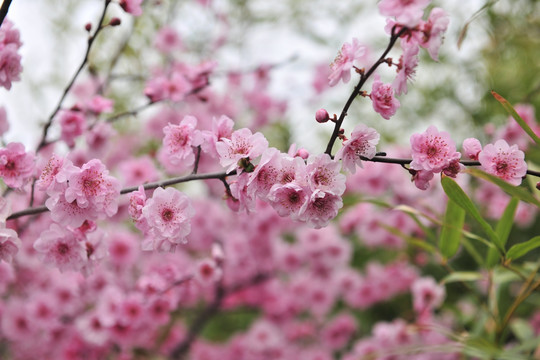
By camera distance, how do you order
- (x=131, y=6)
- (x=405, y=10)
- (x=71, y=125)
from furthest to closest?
1. (x=71, y=125)
2. (x=131, y=6)
3. (x=405, y=10)

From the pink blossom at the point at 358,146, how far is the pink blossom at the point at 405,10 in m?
0.16

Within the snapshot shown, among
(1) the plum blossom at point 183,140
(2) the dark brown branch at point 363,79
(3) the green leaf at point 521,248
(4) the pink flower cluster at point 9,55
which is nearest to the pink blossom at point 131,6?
(4) the pink flower cluster at point 9,55

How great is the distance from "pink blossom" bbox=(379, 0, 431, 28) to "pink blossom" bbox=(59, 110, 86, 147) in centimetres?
93

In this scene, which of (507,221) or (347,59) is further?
(507,221)

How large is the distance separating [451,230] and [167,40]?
1.66 metres

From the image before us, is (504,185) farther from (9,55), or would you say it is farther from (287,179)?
(9,55)

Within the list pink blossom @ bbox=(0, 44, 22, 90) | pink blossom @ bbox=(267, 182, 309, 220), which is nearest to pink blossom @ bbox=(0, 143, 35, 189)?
pink blossom @ bbox=(0, 44, 22, 90)

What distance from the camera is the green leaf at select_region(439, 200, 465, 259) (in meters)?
1.04

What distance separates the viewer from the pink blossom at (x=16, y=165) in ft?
2.70

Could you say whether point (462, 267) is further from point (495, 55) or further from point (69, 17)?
point (69, 17)

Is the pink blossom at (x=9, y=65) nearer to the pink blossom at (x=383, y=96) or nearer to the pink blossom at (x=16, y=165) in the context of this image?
the pink blossom at (x=16, y=165)

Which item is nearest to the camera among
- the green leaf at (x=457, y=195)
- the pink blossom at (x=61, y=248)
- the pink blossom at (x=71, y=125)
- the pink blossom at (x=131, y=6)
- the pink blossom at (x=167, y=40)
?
the green leaf at (x=457, y=195)

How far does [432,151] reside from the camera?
74 centimetres

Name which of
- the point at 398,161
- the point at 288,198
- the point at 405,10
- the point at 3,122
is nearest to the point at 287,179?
the point at 288,198
